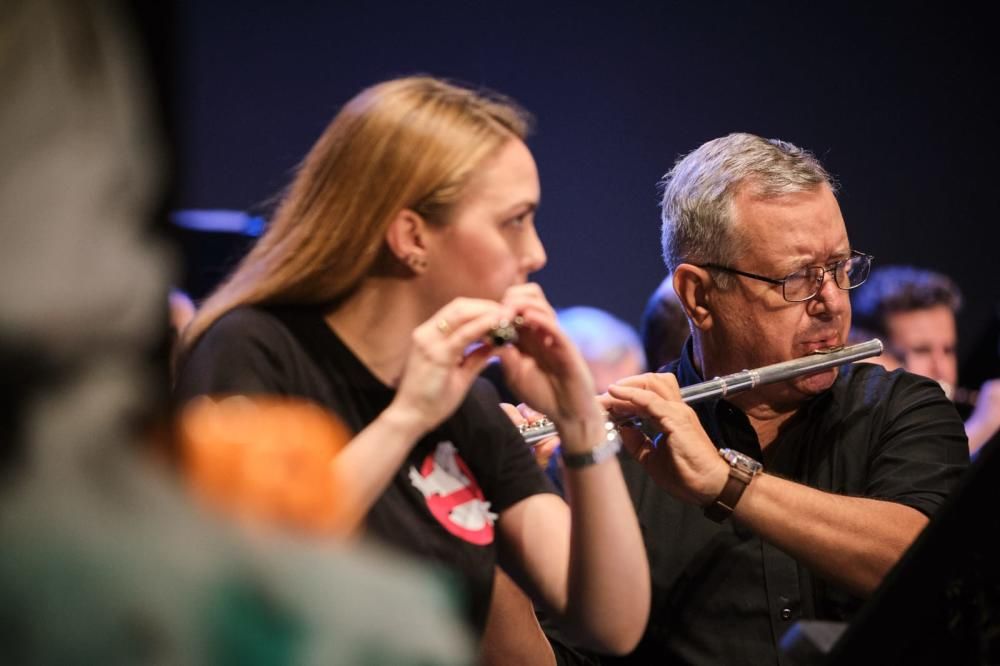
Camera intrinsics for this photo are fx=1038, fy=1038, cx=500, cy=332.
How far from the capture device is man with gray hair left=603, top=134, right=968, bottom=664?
72.9 inches

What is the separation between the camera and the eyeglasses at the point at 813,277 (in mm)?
2084

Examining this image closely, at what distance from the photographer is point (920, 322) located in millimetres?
3932

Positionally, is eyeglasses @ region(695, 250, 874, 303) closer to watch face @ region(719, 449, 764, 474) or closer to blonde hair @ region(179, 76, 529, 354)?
watch face @ region(719, 449, 764, 474)

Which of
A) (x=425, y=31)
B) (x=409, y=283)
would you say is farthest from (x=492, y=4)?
(x=409, y=283)

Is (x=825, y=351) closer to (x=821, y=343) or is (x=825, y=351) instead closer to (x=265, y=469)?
(x=821, y=343)

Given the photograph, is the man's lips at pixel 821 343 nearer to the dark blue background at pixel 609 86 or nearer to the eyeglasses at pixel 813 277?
the eyeglasses at pixel 813 277

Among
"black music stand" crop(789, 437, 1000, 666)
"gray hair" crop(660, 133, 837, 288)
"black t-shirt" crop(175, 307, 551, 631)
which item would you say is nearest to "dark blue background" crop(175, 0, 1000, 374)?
"gray hair" crop(660, 133, 837, 288)

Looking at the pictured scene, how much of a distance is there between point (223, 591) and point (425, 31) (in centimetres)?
304

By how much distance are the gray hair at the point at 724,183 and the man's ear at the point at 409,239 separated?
3.16ft

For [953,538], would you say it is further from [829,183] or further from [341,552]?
[829,183]

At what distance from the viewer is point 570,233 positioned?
3.33 m

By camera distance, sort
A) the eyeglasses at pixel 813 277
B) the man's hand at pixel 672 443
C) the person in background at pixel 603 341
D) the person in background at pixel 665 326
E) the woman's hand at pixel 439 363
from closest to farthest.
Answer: the woman's hand at pixel 439 363
the man's hand at pixel 672 443
the eyeglasses at pixel 813 277
the person in background at pixel 665 326
the person in background at pixel 603 341

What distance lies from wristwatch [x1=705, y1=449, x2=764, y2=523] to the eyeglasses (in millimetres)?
406

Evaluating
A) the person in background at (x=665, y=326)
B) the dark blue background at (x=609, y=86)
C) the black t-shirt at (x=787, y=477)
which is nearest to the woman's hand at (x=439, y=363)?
the black t-shirt at (x=787, y=477)
